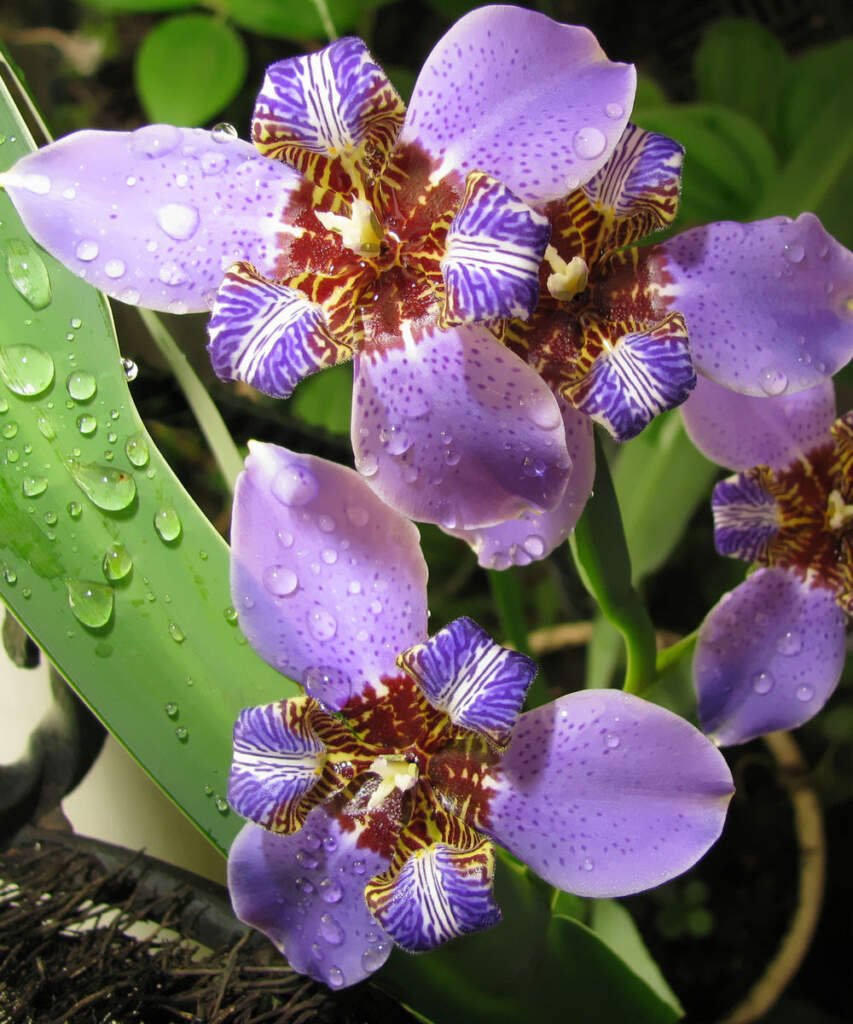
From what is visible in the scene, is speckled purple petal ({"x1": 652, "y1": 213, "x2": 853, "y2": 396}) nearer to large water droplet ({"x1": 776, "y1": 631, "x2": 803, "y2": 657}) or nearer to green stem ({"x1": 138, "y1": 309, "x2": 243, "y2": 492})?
large water droplet ({"x1": 776, "y1": 631, "x2": 803, "y2": 657})

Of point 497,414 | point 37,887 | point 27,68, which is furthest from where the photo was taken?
point 27,68

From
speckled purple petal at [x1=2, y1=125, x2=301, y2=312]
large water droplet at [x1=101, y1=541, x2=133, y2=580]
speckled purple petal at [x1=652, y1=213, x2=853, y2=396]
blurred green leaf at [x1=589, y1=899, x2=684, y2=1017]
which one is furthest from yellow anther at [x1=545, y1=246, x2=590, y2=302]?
blurred green leaf at [x1=589, y1=899, x2=684, y2=1017]

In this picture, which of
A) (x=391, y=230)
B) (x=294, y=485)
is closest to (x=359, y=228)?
(x=391, y=230)

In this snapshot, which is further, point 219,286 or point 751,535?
point 751,535

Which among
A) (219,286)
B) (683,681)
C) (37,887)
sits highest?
(219,286)

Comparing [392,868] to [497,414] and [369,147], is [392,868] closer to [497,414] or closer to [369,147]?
[497,414]

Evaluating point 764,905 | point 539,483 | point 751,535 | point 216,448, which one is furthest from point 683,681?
point 764,905

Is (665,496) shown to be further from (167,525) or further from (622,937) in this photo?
(167,525)
